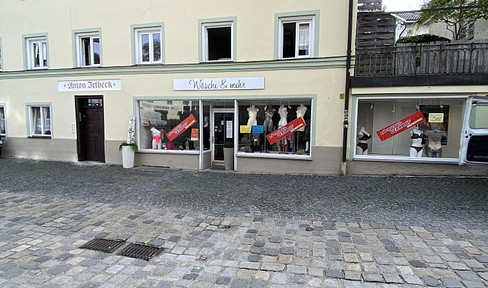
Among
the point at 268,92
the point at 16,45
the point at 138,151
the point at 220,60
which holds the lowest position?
the point at 138,151

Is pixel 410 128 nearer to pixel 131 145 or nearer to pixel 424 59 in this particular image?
pixel 424 59

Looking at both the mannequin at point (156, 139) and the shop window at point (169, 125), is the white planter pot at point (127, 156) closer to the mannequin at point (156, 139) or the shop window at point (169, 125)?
the shop window at point (169, 125)

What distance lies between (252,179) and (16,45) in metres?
10.7

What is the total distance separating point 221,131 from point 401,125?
5.73 meters

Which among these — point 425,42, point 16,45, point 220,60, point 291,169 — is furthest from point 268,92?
point 16,45

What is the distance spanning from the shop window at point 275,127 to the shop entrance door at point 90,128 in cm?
544

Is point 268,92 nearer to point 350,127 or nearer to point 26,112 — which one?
point 350,127

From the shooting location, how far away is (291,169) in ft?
28.8

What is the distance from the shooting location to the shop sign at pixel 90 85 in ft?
32.4

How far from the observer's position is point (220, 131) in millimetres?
9891

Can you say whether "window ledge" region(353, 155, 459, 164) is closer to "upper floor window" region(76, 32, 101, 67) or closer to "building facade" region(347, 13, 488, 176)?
"building facade" region(347, 13, 488, 176)

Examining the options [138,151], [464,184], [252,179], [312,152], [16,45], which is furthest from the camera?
[16,45]

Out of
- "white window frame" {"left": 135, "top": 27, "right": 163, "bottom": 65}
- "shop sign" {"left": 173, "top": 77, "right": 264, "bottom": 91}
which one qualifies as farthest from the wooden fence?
"white window frame" {"left": 135, "top": 27, "right": 163, "bottom": 65}

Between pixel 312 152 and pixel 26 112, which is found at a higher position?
pixel 26 112
